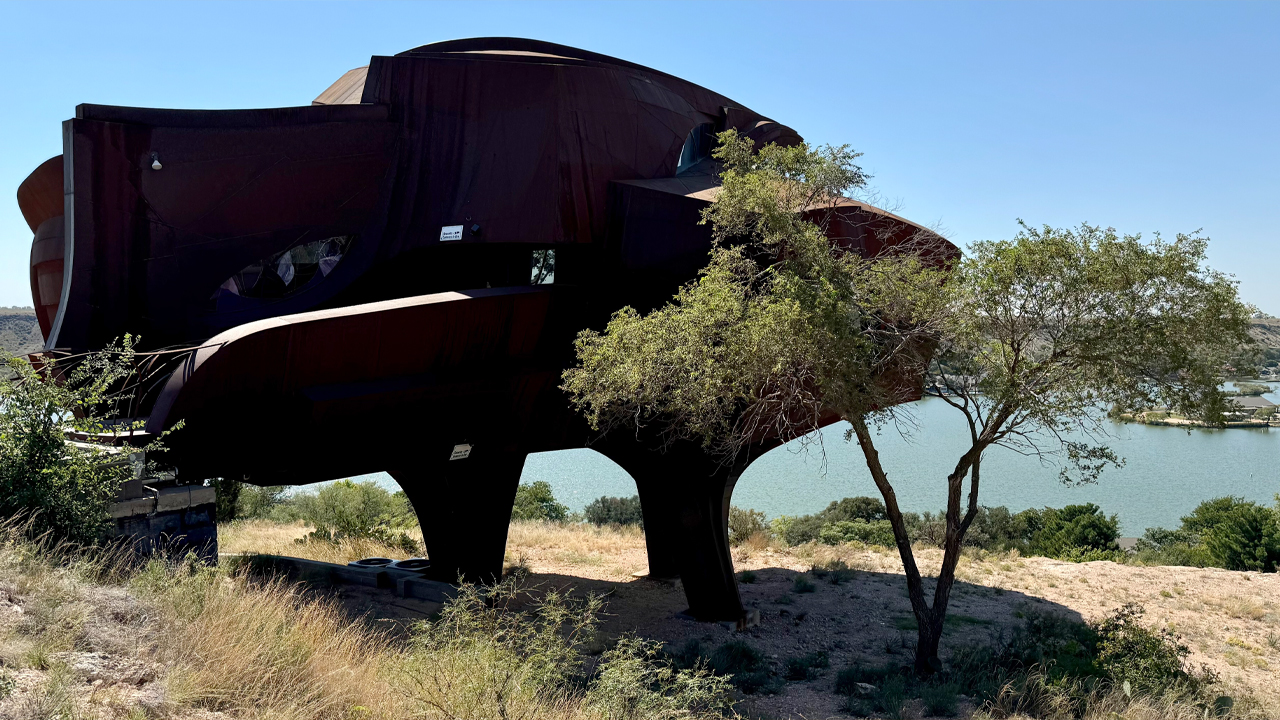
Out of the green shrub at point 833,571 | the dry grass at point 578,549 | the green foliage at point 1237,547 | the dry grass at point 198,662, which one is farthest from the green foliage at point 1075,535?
the dry grass at point 198,662

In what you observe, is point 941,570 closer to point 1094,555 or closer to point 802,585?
point 802,585

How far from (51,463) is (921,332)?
29.4 ft

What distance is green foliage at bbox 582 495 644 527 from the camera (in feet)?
98.4

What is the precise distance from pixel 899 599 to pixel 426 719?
478 inches

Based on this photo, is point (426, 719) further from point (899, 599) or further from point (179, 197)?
point (899, 599)

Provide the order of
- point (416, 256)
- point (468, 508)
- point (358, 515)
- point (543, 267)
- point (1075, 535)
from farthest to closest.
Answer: point (1075, 535), point (358, 515), point (543, 267), point (468, 508), point (416, 256)

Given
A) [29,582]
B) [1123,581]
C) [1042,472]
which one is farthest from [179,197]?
[1042,472]

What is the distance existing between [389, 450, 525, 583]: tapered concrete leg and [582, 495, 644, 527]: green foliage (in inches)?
625

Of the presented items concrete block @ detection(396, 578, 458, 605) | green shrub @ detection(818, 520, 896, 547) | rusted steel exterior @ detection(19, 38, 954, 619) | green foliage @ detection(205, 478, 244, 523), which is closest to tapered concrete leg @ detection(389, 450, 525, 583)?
rusted steel exterior @ detection(19, 38, 954, 619)

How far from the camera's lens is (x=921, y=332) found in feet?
31.9

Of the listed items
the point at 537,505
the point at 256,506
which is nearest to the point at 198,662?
the point at 256,506

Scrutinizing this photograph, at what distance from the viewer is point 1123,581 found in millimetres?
17406

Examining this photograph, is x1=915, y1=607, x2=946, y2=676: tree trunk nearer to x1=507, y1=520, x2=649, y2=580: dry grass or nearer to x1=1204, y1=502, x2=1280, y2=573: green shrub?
x1=507, y1=520, x2=649, y2=580: dry grass

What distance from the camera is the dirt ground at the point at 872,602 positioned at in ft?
40.8
